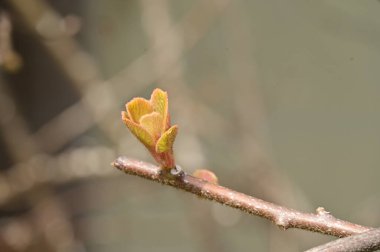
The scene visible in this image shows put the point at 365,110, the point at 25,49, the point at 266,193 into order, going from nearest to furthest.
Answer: the point at 365,110, the point at 266,193, the point at 25,49

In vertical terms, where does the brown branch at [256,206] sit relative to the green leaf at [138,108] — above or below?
below

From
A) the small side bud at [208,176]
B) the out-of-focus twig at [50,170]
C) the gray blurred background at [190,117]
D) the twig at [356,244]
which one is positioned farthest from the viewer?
the out-of-focus twig at [50,170]

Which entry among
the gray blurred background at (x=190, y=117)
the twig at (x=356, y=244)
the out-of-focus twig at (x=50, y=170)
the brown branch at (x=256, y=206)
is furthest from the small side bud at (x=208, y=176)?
A: the out-of-focus twig at (x=50, y=170)

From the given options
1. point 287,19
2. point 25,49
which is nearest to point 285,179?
point 287,19

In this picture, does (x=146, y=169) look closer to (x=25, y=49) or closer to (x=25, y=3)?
(x=25, y=3)

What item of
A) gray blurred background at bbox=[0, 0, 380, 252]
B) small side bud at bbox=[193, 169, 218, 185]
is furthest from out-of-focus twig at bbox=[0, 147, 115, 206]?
small side bud at bbox=[193, 169, 218, 185]

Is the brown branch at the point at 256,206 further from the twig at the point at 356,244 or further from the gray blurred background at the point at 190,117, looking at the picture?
the gray blurred background at the point at 190,117

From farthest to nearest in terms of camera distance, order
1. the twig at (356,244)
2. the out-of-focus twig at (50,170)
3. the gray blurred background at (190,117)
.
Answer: the out-of-focus twig at (50,170) → the gray blurred background at (190,117) → the twig at (356,244)

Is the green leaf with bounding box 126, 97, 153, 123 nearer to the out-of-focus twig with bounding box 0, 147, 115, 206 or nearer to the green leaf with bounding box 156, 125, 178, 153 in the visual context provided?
the green leaf with bounding box 156, 125, 178, 153
